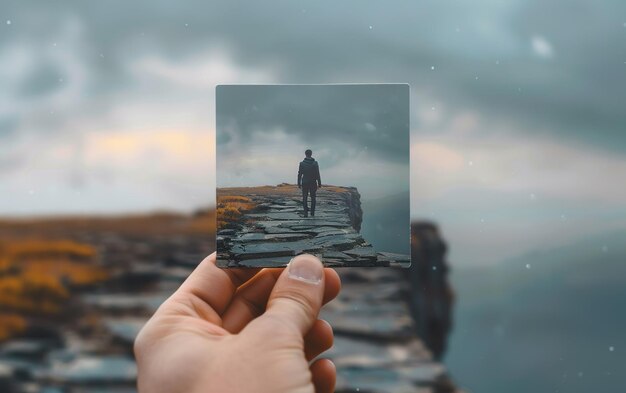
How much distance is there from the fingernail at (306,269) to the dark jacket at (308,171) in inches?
4.1

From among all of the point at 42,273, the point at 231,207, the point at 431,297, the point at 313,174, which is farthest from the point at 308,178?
the point at 42,273

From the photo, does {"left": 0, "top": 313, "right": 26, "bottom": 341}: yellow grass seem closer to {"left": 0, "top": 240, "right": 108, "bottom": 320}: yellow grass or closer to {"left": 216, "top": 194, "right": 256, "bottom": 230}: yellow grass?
{"left": 0, "top": 240, "right": 108, "bottom": 320}: yellow grass

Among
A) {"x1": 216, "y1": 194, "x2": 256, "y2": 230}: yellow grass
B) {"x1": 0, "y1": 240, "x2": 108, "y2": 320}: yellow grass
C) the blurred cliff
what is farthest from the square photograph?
{"x1": 0, "y1": 240, "x2": 108, "y2": 320}: yellow grass

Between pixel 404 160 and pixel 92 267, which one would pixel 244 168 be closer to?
pixel 404 160

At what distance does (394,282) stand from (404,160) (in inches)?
55.2

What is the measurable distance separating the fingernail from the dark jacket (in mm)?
103

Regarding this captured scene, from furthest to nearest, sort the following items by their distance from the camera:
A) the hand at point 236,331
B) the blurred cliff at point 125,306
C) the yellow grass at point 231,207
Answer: the blurred cliff at point 125,306, the yellow grass at point 231,207, the hand at point 236,331

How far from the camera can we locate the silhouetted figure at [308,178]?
77 centimetres

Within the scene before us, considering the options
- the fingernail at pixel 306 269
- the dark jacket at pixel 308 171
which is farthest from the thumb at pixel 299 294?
the dark jacket at pixel 308 171

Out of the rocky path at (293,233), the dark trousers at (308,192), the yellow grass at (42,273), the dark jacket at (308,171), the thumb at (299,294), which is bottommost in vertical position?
the yellow grass at (42,273)

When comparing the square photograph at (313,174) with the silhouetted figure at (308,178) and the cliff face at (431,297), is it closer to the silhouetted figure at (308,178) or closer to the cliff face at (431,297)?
the silhouetted figure at (308,178)

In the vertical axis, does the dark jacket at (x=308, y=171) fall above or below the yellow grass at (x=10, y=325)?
above

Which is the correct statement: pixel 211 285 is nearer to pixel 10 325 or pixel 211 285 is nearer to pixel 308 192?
pixel 308 192

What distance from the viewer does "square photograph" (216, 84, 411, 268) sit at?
2.48 ft
